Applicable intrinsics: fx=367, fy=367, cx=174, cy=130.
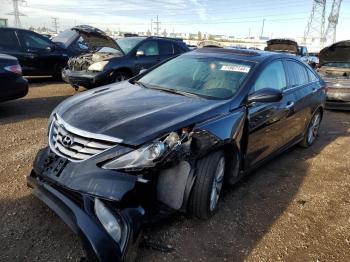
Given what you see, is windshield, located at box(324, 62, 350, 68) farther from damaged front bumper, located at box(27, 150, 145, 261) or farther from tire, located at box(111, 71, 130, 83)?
damaged front bumper, located at box(27, 150, 145, 261)

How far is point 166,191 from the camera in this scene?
9.55 ft

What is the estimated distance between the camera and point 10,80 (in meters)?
6.46

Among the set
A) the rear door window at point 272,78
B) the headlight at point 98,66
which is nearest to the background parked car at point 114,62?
the headlight at point 98,66

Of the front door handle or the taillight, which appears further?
the taillight

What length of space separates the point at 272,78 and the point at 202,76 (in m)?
0.92

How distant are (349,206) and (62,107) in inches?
127

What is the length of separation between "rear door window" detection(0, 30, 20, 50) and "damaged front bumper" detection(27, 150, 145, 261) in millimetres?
8807

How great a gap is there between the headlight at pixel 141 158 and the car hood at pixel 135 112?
7 centimetres

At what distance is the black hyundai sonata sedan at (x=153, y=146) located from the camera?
259cm

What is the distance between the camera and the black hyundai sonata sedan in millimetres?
2594

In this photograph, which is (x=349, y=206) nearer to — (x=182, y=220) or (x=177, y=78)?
(x=182, y=220)

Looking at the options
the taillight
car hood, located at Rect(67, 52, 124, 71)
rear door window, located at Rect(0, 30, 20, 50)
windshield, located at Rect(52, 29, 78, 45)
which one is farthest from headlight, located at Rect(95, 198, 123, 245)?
windshield, located at Rect(52, 29, 78, 45)

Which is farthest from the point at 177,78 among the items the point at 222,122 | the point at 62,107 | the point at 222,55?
the point at 62,107

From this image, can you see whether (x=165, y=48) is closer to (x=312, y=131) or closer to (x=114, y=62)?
(x=114, y=62)
